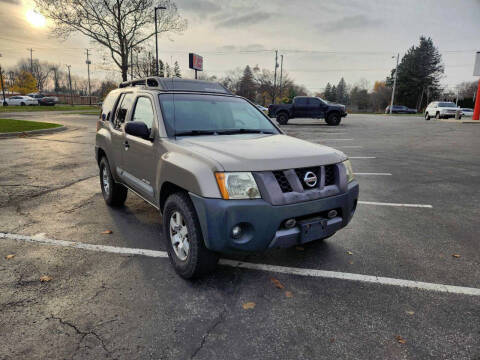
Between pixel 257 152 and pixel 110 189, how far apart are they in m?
3.12

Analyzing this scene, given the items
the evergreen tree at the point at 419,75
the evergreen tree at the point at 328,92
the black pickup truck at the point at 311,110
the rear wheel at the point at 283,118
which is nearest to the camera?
the black pickup truck at the point at 311,110

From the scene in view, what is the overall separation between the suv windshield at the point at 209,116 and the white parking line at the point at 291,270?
145 cm

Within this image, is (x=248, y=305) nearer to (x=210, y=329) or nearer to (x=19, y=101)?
(x=210, y=329)

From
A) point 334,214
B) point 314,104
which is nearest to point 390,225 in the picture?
point 334,214

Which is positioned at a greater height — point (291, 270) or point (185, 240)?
point (185, 240)

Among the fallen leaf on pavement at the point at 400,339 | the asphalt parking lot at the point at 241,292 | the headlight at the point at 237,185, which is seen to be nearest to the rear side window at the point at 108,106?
the asphalt parking lot at the point at 241,292

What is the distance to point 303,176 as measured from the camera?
9.30 ft

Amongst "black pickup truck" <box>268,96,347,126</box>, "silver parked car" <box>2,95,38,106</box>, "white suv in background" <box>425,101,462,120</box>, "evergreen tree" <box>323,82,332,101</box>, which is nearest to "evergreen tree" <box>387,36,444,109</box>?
"evergreen tree" <box>323,82,332,101</box>

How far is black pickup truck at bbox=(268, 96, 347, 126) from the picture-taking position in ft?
73.9

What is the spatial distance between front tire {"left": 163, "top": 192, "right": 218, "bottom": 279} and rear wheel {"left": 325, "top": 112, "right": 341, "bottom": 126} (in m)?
21.3

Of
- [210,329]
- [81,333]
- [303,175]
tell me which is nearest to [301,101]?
[303,175]

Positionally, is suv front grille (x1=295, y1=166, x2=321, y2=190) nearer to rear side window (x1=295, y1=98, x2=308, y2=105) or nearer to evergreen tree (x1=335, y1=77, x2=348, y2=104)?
rear side window (x1=295, y1=98, x2=308, y2=105)

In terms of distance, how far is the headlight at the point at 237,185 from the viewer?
2.59 meters

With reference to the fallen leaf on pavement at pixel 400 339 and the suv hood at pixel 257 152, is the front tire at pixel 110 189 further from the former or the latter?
the fallen leaf on pavement at pixel 400 339
